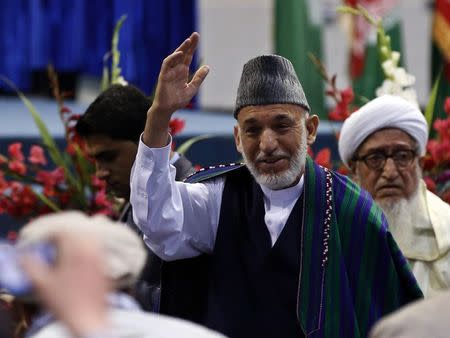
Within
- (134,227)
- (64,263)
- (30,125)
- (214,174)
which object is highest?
(64,263)

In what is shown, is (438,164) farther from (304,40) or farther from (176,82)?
(304,40)

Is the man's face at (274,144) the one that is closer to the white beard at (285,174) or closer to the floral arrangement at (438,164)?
the white beard at (285,174)

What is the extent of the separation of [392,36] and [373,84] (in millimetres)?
431

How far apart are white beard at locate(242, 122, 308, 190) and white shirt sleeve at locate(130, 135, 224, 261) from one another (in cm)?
12

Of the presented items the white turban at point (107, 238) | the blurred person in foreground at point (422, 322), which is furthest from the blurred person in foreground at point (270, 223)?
the white turban at point (107, 238)

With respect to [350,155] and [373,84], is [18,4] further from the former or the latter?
[350,155]

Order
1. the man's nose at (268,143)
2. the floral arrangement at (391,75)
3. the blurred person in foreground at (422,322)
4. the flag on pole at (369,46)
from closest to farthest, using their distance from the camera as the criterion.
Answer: the blurred person in foreground at (422,322) < the man's nose at (268,143) < the floral arrangement at (391,75) < the flag on pole at (369,46)

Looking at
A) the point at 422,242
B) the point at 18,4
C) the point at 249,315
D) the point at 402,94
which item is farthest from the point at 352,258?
the point at 18,4

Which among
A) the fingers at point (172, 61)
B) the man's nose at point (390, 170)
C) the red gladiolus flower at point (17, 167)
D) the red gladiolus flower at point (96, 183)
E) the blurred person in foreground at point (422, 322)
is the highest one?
the fingers at point (172, 61)

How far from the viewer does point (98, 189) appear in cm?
486

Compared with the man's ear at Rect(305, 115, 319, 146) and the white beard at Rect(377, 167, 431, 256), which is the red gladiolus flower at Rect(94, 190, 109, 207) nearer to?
the white beard at Rect(377, 167, 431, 256)

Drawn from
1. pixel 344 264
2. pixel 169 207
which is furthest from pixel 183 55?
pixel 344 264

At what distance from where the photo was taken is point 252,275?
3.33 meters

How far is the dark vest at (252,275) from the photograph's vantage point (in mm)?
3283
